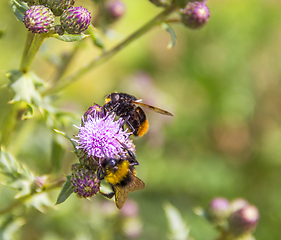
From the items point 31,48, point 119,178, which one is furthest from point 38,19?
point 119,178

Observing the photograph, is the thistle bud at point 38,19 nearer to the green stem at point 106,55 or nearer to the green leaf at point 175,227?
the green stem at point 106,55

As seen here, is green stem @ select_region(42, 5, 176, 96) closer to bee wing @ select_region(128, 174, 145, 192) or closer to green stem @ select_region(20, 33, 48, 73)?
green stem @ select_region(20, 33, 48, 73)

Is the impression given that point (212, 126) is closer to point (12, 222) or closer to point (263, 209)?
point (263, 209)

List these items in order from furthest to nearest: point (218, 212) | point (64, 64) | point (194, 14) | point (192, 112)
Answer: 1. point (192, 112)
2. point (64, 64)
3. point (218, 212)
4. point (194, 14)

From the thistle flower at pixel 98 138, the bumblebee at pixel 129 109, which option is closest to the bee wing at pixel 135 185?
the thistle flower at pixel 98 138

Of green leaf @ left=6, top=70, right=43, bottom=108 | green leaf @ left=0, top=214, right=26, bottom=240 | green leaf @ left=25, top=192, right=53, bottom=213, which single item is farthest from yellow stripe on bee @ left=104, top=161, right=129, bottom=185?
green leaf @ left=0, top=214, right=26, bottom=240

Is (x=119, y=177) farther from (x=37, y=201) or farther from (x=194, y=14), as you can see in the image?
(x=194, y=14)
